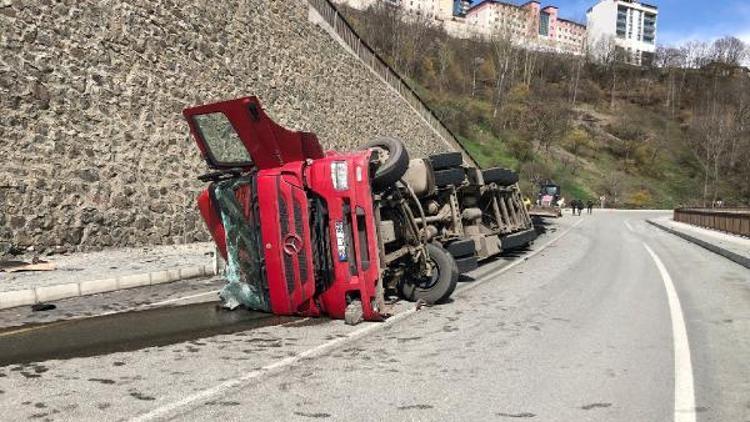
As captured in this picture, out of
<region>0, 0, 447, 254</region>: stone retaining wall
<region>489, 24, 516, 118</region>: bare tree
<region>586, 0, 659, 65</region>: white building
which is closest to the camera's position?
<region>0, 0, 447, 254</region>: stone retaining wall

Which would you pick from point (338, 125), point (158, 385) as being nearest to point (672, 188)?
point (338, 125)

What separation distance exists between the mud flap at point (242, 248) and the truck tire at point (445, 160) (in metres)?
4.07

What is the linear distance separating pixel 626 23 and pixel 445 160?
154m

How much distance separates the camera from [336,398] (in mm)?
4211

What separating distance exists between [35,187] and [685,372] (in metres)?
10.7

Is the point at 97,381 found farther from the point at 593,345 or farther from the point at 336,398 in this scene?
the point at 593,345

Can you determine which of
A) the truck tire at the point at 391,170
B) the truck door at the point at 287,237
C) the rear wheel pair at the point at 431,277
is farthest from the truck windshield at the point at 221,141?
the rear wheel pair at the point at 431,277

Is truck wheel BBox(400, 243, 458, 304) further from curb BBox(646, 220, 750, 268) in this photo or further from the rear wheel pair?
curb BBox(646, 220, 750, 268)

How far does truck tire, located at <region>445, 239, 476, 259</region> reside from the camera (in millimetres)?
8648

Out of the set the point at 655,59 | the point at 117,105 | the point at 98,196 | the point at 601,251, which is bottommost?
the point at 601,251

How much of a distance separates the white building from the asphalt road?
144 m

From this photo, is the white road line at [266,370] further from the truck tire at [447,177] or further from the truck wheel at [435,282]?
the truck tire at [447,177]

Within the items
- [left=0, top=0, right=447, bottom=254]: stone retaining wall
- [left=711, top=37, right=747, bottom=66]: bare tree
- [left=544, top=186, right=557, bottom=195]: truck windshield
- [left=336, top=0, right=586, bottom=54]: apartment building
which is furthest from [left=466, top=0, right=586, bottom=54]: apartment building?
[left=0, top=0, right=447, bottom=254]: stone retaining wall

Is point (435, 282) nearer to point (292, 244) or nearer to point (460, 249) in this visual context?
point (460, 249)
